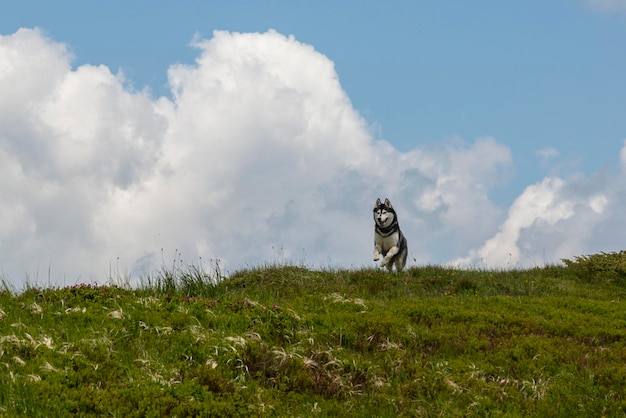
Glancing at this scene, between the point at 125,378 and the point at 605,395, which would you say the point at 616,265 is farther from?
the point at 125,378

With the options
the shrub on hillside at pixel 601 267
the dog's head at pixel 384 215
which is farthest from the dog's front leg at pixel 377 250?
the shrub on hillside at pixel 601 267

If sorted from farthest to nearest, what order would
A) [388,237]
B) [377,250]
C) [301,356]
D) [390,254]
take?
[377,250], [388,237], [390,254], [301,356]

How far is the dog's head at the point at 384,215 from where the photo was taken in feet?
83.8

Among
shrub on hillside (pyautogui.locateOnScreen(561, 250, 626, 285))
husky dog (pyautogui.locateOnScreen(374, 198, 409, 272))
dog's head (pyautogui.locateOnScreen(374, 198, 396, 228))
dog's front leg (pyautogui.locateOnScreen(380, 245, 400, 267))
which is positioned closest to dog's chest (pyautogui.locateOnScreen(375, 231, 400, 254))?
husky dog (pyautogui.locateOnScreen(374, 198, 409, 272))

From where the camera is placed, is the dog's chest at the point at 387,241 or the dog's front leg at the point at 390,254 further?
the dog's chest at the point at 387,241

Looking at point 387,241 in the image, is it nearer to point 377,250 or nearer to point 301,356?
point 377,250

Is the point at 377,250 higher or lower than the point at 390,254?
higher

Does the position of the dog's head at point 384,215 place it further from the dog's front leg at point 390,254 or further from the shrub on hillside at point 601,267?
the shrub on hillside at point 601,267

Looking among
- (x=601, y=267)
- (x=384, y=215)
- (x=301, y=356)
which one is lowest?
(x=301, y=356)

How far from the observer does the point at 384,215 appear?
2547cm

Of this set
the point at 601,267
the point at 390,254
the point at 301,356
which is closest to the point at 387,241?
the point at 390,254

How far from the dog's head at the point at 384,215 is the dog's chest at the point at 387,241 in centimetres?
41

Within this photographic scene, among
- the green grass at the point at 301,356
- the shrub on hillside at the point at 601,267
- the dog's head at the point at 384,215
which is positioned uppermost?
the dog's head at the point at 384,215

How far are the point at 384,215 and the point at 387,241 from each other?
978 mm
